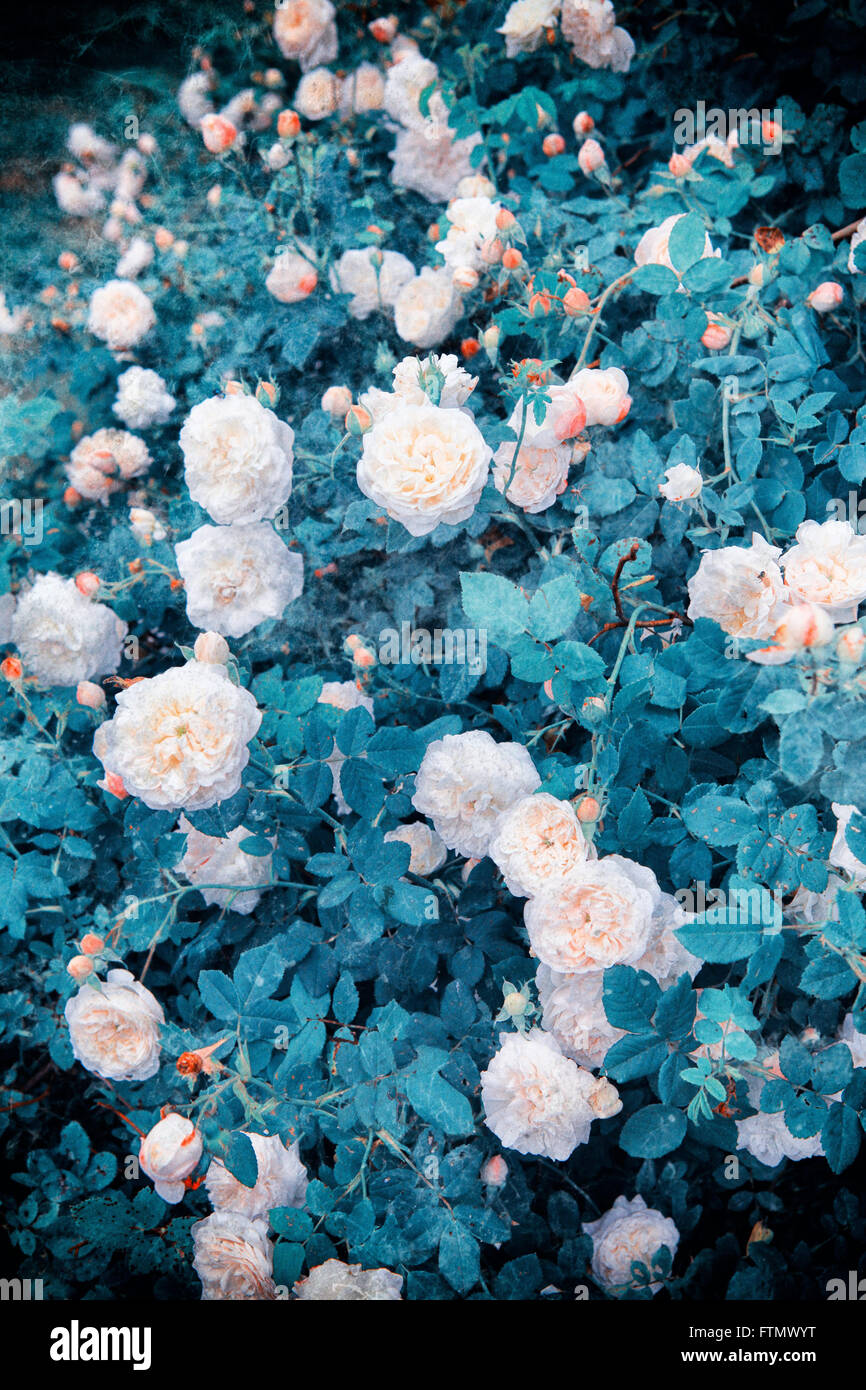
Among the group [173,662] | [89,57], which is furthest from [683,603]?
[89,57]

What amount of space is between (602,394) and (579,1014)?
82cm

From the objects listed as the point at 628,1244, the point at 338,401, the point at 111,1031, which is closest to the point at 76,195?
the point at 338,401

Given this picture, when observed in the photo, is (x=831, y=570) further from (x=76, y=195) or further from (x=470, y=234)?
(x=76, y=195)

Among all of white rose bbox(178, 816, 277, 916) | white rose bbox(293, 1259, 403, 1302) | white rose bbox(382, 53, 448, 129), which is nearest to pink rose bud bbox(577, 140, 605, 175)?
white rose bbox(382, 53, 448, 129)

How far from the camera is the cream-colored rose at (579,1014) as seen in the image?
1.02 meters

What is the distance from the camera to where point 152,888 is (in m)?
1.27

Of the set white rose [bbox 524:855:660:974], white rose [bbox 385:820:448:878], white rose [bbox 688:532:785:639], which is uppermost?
white rose [bbox 688:532:785:639]

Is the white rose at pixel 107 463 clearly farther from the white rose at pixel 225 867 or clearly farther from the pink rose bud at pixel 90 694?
the white rose at pixel 225 867

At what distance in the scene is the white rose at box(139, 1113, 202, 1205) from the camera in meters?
1.02

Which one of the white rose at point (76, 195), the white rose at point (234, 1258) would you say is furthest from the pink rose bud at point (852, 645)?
the white rose at point (76, 195)

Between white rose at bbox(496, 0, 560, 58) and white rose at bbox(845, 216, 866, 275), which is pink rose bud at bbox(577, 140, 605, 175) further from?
white rose at bbox(845, 216, 866, 275)

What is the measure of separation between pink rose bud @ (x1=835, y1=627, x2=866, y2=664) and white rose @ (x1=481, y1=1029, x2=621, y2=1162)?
57 cm

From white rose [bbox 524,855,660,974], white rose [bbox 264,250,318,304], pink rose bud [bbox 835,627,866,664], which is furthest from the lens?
white rose [bbox 264,250,318,304]

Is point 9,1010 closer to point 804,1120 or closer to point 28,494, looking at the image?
point 28,494
